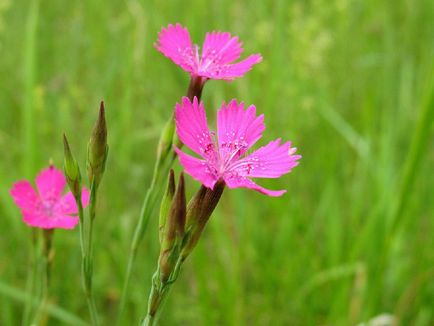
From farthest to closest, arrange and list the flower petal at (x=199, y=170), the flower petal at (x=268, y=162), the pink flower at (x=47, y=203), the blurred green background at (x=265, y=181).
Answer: the blurred green background at (x=265, y=181), the pink flower at (x=47, y=203), the flower petal at (x=268, y=162), the flower petal at (x=199, y=170)

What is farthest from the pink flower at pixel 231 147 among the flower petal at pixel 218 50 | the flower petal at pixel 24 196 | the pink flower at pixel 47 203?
the flower petal at pixel 24 196

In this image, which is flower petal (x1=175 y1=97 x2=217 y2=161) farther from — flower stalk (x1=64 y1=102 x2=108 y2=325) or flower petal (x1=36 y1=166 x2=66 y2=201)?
flower petal (x1=36 y1=166 x2=66 y2=201)

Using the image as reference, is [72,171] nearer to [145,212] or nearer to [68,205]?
[145,212]

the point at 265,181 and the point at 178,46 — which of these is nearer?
the point at 178,46

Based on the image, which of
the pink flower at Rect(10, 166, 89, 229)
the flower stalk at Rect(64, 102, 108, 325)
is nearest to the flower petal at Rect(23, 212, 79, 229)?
the pink flower at Rect(10, 166, 89, 229)

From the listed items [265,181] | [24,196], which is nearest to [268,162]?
[24,196]

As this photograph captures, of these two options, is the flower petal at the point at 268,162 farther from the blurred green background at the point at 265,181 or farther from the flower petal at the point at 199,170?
the blurred green background at the point at 265,181
